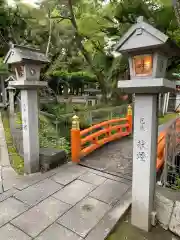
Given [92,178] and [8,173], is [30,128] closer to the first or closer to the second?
[8,173]

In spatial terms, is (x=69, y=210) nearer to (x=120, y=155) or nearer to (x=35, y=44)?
(x=120, y=155)

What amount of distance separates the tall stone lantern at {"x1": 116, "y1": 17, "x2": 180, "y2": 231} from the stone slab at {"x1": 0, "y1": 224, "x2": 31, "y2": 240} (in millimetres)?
1769

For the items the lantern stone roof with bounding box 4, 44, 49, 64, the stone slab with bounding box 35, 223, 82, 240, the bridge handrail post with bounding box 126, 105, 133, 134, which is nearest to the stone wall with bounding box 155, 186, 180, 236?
the stone slab with bounding box 35, 223, 82, 240

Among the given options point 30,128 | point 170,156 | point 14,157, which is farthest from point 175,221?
point 14,157

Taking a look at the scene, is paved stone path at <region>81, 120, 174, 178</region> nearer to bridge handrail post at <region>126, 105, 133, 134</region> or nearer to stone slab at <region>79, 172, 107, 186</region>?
stone slab at <region>79, 172, 107, 186</region>

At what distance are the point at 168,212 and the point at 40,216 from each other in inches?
85.4

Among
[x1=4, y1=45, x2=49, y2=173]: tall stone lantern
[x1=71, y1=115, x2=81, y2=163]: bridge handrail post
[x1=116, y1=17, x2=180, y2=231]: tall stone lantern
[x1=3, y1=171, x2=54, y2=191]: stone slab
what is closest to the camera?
[x1=116, y1=17, x2=180, y2=231]: tall stone lantern

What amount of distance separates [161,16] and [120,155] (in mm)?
5188

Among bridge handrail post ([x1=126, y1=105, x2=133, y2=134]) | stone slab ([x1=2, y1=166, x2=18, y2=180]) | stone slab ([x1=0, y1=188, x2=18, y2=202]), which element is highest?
bridge handrail post ([x1=126, y1=105, x2=133, y2=134])

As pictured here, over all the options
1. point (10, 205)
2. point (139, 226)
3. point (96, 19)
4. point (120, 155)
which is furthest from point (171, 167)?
point (96, 19)

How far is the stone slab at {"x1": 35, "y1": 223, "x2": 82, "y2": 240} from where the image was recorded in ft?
9.27

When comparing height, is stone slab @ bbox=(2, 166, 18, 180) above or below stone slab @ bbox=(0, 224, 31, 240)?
above

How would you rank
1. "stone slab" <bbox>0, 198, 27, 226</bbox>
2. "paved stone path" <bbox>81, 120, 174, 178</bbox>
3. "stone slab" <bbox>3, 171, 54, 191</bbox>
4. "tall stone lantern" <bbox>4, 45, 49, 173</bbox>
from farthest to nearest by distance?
"paved stone path" <bbox>81, 120, 174, 178</bbox>
"tall stone lantern" <bbox>4, 45, 49, 173</bbox>
"stone slab" <bbox>3, 171, 54, 191</bbox>
"stone slab" <bbox>0, 198, 27, 226</bbox>

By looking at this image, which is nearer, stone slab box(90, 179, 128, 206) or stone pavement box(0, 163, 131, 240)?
stone pavement box(0, 163, 131, 240)
